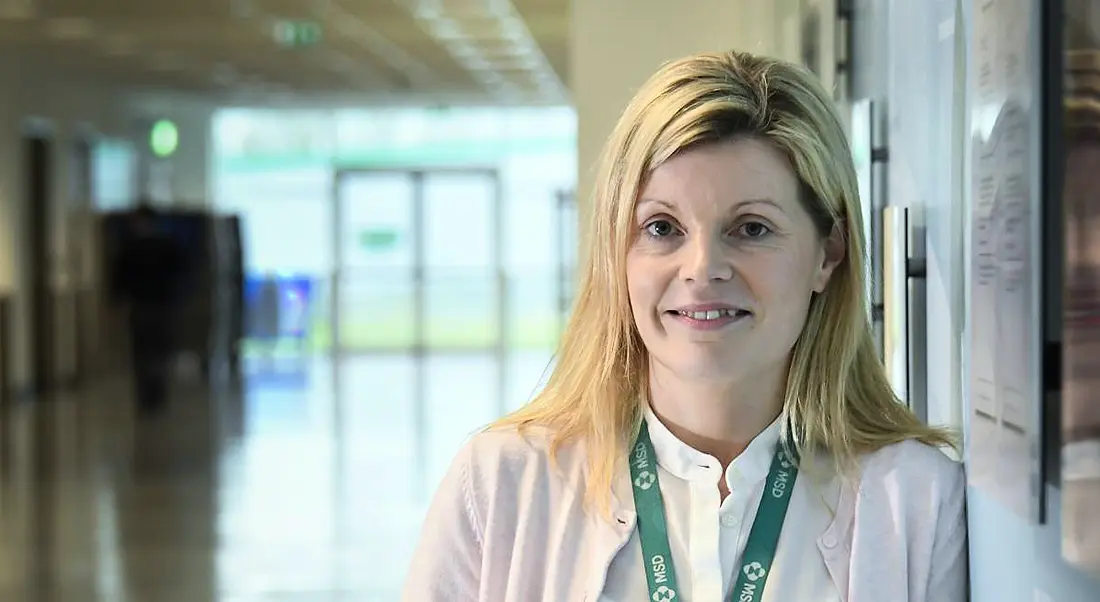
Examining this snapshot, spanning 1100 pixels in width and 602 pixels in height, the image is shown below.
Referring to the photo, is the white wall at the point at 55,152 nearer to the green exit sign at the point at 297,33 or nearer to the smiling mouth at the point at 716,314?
the green exit sign at the point at 297,33

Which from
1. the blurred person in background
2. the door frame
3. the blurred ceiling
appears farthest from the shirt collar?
the door frame

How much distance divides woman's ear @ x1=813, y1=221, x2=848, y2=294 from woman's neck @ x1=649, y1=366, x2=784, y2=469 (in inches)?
6.0

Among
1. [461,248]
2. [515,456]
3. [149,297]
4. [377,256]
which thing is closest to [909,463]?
[515,456]

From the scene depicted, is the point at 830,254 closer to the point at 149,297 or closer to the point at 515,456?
the point at 515,456

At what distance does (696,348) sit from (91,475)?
353 inches

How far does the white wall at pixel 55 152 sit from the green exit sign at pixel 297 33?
3.52 meters

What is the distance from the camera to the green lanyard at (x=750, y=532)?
5.20ft

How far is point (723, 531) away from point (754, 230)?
1.27 ft

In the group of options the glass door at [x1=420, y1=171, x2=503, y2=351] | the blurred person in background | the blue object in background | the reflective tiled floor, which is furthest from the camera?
the glass door at [x1=420, y1=171, x2=503, y2=351]

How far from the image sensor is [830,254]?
174cm

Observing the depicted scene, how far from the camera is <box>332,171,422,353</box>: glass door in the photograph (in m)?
21.8

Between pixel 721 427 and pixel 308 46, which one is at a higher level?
pixel 308 46

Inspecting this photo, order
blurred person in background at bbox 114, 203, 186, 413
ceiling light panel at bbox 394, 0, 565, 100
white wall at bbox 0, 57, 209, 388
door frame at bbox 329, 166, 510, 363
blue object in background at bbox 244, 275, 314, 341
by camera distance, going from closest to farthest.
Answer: ceiling light panel at bbox 394, 0, 565, 100 → blurred person in background at bbox 114, 203, 186, 413 → white wall at bbox 0, 57, 209, 388 → blue object in background at bbox 244, 275, 314, 341 → door frame at bbox 329, 166, 510, 363

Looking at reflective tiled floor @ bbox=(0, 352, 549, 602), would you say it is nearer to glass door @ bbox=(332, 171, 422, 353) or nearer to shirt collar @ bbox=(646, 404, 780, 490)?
shirt collar @ bbox=(646, 404, 780, 490)
